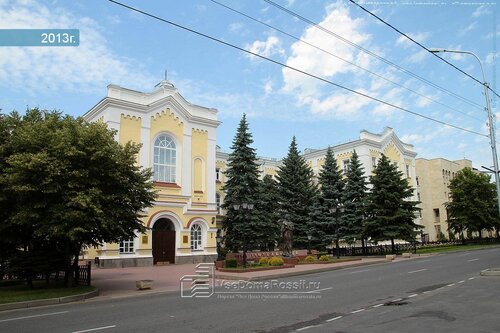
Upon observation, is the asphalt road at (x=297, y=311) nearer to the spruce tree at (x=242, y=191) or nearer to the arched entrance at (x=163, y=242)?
the arched entrance at (x=163, y=242)

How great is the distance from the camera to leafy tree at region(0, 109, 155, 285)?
50.0 feet

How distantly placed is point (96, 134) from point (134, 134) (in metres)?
17.1

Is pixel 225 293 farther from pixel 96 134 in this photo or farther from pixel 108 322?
pixel 96 134

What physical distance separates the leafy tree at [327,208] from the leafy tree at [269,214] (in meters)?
3.80

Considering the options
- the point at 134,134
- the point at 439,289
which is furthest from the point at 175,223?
the point at 439,289

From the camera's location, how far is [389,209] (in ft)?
125

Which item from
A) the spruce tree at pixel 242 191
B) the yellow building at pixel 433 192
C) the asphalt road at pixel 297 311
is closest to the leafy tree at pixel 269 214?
the spruce tree at pixel 242 191

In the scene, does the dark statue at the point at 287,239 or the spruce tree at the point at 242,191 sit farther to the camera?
the spruce tree at the point at 242,191

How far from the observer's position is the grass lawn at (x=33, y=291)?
46.1ft

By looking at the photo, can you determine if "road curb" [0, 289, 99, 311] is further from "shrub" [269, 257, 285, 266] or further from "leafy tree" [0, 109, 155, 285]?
"shrub" [269, 257, 285, 266]

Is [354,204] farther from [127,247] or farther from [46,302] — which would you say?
[46,302]

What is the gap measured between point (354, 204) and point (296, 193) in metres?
5.93

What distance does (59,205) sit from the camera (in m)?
15.6

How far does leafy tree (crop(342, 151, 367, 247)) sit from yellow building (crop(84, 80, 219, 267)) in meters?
13.4
